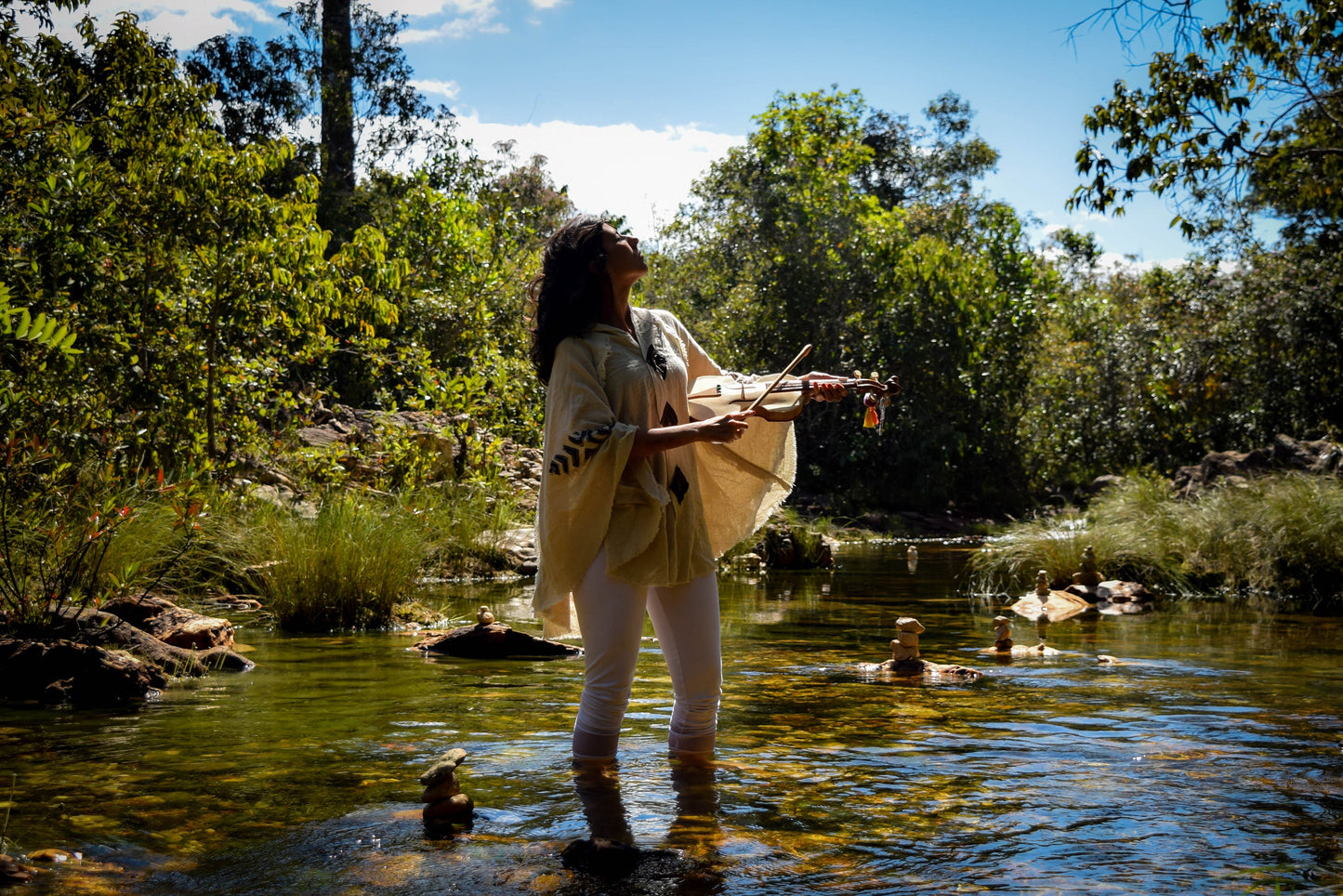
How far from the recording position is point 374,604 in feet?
28.1

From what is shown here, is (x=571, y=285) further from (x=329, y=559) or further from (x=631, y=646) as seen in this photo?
(x=329, y=559)

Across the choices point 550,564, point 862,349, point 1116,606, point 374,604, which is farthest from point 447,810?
point 862,349

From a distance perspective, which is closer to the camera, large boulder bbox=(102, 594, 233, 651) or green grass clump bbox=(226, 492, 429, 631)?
large boulder bbox=(102, 594, 233, 651)

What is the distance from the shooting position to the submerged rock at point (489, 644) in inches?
291

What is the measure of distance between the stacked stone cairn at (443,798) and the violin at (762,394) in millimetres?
1531

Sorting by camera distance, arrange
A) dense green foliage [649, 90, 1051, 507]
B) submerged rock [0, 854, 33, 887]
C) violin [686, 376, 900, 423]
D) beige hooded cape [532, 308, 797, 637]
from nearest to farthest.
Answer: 1. submerged rock [0, 854, 33, 887]
2. beige hooded cape [532, 308, 797, 637]
3. violin [686, 376, 900, 423]
4. dense green foliage [649, 90, 1051, 507]

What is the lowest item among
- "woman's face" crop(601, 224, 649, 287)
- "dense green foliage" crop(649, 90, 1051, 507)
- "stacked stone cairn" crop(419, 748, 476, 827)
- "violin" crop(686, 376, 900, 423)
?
"stacked stone cairn" crop(419, 748, 476, 827)

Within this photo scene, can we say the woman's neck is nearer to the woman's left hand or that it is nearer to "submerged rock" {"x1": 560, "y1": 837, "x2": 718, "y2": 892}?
the woman's left hand

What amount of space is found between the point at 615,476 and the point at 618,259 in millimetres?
767

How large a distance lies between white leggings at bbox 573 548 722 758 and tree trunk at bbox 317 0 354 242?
21.4 metres

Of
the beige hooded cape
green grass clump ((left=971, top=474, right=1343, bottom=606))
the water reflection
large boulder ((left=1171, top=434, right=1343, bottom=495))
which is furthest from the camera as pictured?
large boulder ((left=1171, top=434, right=1343, bottom=495))

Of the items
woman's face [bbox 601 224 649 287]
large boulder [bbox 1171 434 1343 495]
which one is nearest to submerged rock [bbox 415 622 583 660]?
woman's face [bbox 601 224 649 287]

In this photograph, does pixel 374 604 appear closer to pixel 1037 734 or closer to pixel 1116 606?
pixel 1037 734

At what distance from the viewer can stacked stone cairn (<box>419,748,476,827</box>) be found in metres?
3.50
